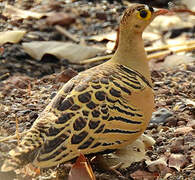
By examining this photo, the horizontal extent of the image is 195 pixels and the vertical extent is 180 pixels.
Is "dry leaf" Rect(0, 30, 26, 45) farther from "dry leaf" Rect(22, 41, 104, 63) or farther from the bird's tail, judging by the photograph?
the bird's tail

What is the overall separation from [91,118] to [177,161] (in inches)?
29.9

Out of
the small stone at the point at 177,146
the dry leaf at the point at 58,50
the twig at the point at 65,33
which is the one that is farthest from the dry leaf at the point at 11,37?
the small stone at the point at 177,146

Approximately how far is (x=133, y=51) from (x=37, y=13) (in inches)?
130

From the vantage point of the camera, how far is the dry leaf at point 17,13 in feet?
22.8

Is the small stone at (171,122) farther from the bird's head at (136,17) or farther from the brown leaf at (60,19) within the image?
the brown leaf at (60,19)

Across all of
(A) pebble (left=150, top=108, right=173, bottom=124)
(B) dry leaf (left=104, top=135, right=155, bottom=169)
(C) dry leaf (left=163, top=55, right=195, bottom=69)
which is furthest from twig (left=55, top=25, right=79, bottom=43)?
(B) dry leaf (left=104, top=135, right=155, bottom=169)

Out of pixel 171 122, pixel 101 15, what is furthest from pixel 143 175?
pixel 101 15

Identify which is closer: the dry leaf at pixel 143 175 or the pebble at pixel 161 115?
the dry leaf at pixel 143 175

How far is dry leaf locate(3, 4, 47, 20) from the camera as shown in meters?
6.96

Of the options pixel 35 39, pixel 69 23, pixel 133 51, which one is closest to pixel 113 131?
pixel 133 51

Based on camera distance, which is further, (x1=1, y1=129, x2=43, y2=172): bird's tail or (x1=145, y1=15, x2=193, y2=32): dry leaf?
(x1=145, y1=15, x2=193, y2=32): dry leaf

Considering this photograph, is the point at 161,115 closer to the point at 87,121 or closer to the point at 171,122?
the point at 171,122

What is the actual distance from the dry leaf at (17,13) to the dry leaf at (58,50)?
0.95m

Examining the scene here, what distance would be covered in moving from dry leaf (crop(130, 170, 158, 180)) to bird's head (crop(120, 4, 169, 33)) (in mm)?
1033
